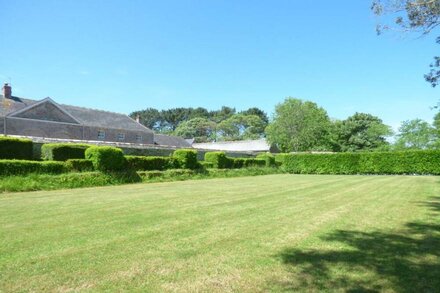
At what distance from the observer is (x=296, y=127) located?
Result: 58.7 metres

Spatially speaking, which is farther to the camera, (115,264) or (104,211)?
(104,211)

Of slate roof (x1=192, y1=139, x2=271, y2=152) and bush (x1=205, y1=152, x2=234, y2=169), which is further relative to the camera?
slate roof (x1=192, y1=139, x2=271, y2=152)

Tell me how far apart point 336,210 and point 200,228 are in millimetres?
4144

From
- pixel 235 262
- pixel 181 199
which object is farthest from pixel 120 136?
pixel 235 262

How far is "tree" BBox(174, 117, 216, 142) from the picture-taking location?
279ft

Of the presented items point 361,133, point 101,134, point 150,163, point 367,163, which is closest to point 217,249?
point 150,163

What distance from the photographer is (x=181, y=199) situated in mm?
10070

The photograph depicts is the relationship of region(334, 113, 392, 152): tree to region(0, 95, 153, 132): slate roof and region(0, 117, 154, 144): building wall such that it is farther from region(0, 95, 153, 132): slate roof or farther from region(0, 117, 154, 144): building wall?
region(0, 117, 154, 144): building wall

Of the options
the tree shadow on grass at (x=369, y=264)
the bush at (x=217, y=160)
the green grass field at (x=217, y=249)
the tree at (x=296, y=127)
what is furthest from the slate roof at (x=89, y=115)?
the tree shadow on grass at (x=369, y=264)

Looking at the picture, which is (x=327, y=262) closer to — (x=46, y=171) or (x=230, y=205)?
(x=230, y=205)

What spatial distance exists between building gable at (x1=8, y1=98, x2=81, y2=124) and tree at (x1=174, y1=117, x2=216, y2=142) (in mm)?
51435

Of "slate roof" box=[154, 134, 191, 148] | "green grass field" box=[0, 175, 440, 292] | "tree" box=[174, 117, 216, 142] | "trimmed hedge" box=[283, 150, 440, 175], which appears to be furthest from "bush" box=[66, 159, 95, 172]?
"tree" box=[174, 117, 216, 142]

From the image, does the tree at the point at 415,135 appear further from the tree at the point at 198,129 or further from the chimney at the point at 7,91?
the chimney at the point at 7,91

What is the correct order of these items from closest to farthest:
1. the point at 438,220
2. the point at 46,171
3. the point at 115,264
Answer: the point at 115,264
the point at 438,220
the point at 46,171
